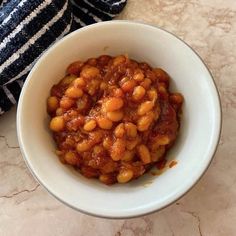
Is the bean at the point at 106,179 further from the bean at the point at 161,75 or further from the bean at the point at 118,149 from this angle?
the bean at the point at 161,75

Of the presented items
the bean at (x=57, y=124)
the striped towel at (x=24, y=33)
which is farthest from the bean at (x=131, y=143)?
the striped towel at (x=24, y=33)

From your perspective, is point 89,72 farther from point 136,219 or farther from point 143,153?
point 136,219

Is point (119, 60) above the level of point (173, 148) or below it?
above

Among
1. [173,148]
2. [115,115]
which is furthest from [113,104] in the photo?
[173,148]

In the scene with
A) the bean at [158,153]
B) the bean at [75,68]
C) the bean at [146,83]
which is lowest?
the bean at [158,153]

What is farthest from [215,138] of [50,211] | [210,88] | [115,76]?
[50,211]

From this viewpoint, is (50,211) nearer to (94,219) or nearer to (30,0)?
(94,219)
